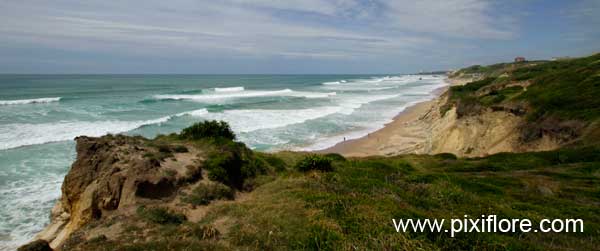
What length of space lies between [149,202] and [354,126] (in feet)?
109

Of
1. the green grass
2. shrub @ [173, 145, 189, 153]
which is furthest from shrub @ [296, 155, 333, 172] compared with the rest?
shrub @ [173, 145, 189, 153]

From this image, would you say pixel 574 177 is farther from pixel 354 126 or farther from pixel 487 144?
pixel 354 126

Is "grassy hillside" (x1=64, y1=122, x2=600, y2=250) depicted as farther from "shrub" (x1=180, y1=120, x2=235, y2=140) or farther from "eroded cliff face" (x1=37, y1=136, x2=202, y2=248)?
"eroded cliff face" (x1=37, y1=136, x2=202, y2=248)

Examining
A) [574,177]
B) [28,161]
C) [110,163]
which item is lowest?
[28,161]

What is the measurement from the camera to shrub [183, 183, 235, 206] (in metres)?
9.89

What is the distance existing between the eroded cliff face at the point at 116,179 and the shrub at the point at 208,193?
23.8 inches

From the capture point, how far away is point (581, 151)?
16453mm

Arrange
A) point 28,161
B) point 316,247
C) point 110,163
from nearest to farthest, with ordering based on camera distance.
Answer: point 316,247 < point 110,163 < point 28,161

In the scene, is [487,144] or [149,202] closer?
[149,202]

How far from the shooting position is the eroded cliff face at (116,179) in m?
9.97

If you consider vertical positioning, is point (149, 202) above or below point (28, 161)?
above

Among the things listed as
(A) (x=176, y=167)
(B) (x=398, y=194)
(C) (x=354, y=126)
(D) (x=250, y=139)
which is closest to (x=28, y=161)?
(D) (x=250, y=139)

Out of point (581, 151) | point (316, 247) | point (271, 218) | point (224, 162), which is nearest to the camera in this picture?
point (316, 247)

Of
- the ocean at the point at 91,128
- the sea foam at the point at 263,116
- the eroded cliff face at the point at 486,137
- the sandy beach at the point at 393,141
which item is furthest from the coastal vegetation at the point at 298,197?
the sea foam at the point at 263,116
